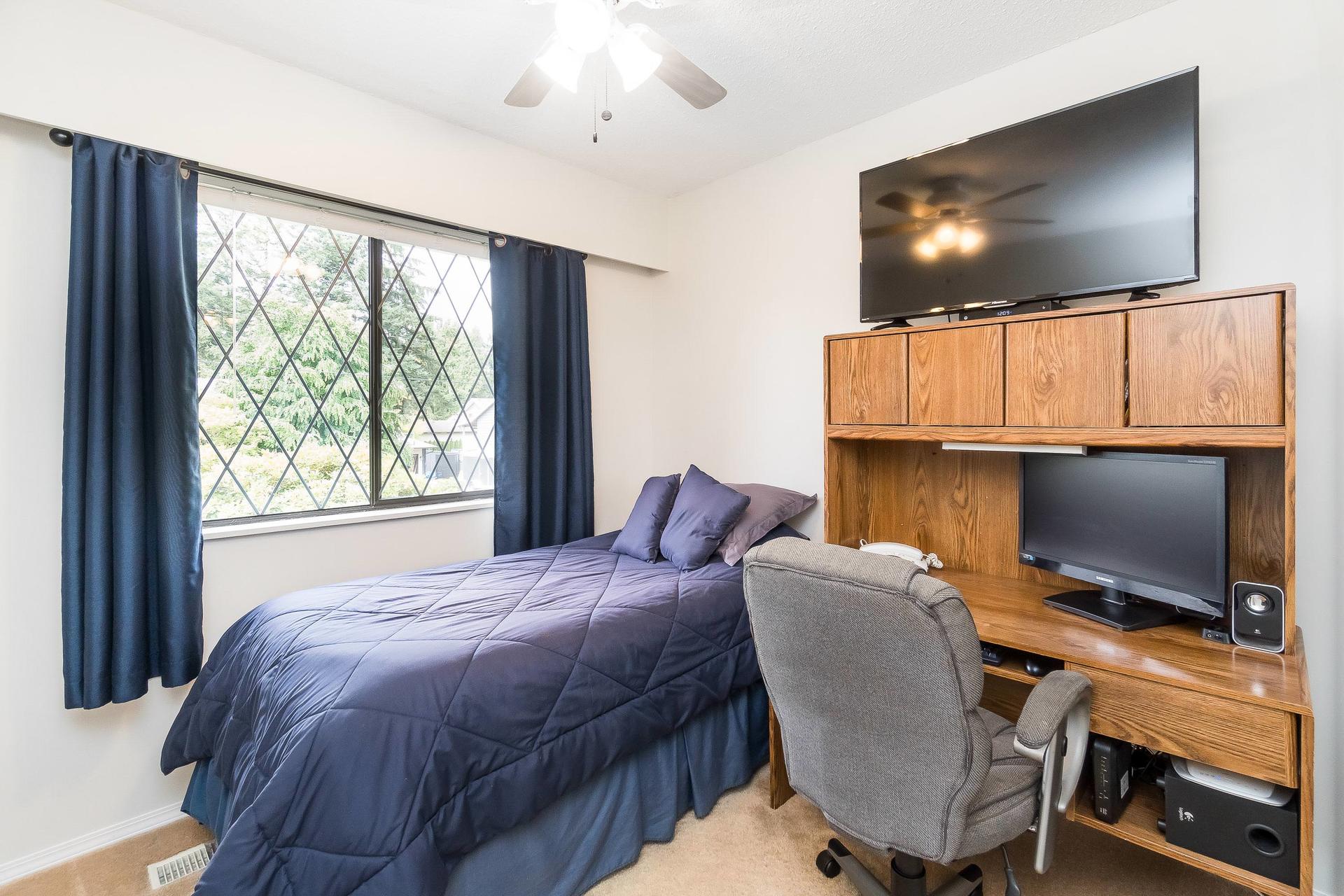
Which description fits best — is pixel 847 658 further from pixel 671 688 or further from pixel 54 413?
pixel 54 413

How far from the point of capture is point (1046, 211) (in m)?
1.92

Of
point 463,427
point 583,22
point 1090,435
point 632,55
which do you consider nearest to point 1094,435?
point 1090,435

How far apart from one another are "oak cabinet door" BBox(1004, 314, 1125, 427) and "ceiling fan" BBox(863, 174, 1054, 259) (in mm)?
406

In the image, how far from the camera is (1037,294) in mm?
1934

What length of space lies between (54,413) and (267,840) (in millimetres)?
1630

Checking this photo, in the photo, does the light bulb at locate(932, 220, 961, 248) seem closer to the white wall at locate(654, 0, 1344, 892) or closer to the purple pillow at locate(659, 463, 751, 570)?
the white wall at locate(654, 0, 1344, 892)

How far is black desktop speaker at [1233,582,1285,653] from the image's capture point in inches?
56.9

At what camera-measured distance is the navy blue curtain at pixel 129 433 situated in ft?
6.19

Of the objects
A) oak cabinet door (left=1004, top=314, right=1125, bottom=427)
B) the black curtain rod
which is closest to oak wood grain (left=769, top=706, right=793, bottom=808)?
oak cabinet door (left=1004, top=314, right=1125, bottom=427)

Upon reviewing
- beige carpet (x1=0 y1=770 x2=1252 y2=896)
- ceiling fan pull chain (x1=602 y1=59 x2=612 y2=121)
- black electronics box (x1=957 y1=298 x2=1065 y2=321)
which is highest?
ceiling fan pull chain (x1=602 y1=59 x2=612 y2=121)

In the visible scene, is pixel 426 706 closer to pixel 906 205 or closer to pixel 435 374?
pixel 435 374

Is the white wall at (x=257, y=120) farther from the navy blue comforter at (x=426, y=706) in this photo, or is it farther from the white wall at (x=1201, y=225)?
the navy blue comforter at (x=426, y=706)

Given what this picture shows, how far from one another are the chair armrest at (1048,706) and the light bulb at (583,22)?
1.92 meters

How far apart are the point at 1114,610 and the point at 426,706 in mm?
1893
